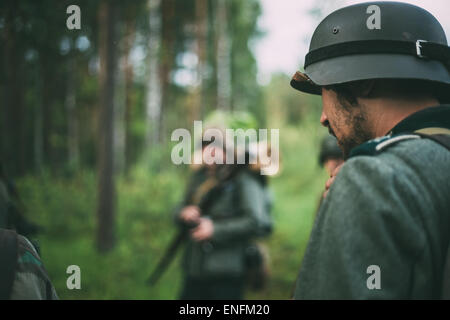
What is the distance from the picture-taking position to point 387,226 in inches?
34.4

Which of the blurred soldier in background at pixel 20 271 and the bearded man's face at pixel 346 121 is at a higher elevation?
the bearded man's face at pixel 346 121

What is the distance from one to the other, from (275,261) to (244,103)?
16.5 metres

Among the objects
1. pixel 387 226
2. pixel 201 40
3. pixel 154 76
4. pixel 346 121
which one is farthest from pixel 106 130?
pixel 201 40

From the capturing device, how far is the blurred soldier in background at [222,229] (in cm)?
325

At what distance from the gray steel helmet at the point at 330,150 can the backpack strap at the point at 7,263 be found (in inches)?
129

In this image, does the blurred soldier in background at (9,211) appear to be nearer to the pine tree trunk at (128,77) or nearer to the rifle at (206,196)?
the rifle at (206,196)

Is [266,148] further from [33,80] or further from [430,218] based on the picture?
[33,80]

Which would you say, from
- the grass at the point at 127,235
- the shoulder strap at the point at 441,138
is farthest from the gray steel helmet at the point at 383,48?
the grass at the point at 127,235

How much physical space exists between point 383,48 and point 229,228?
2390 millimetres

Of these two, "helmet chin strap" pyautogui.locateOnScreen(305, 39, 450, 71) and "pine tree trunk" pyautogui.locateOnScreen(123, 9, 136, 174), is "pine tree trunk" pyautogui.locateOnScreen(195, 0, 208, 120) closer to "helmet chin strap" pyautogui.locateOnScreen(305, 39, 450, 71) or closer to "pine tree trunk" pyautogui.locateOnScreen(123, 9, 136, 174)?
"pine tree trunk" pyautogui.locateOnScreen(123, 9, 136, 174)

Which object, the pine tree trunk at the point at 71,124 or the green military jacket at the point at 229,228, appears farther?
the pine tree trunk at the point at 71,124
